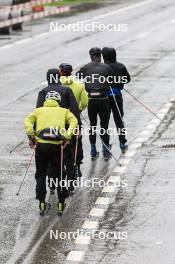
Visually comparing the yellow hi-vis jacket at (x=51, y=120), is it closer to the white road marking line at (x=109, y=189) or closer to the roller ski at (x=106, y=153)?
the white road marking line at (x=109, y=189)

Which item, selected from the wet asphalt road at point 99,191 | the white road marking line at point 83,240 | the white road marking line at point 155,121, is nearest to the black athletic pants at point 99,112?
the wet asphalt road at point 99,191

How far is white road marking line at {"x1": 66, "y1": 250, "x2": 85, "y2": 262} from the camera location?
34.3 ft

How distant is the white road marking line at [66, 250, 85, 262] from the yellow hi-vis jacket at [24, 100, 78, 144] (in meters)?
1.86

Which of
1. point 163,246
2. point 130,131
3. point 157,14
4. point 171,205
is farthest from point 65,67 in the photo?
point 157,14

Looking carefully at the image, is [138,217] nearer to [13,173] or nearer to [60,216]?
[60,216]

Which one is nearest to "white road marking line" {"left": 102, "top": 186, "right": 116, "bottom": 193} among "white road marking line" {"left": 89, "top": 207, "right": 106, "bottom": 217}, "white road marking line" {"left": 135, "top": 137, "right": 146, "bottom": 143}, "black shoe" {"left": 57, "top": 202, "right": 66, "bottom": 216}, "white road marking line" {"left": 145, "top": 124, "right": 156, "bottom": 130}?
"white road marking line" {"left": 89, "top": 207, "right": 106, "bottom": 217}

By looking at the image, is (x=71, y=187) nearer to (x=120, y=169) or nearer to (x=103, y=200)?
(x=103, y=200)

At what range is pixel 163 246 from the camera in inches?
429

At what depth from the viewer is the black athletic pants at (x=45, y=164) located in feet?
39.5
